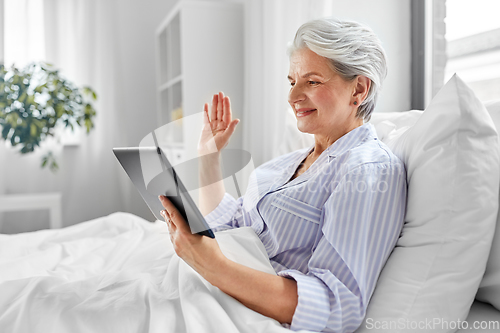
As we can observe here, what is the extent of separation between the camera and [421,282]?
2.21 feet

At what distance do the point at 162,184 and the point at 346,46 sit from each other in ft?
1.56

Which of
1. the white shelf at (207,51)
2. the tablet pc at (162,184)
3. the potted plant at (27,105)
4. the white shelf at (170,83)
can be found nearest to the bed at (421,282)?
the tablet pc at (162,184)

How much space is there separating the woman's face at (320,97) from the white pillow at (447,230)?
0.24 m

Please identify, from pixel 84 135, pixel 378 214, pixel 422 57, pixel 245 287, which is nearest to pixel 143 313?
pixel 245 287

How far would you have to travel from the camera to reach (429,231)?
69cm

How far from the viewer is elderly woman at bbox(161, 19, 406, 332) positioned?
0.69 m

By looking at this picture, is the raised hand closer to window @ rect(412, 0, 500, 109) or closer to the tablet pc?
the tablet pc

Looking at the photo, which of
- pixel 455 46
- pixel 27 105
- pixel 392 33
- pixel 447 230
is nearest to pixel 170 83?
pixel 27 105

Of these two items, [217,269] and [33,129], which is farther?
[33,129]

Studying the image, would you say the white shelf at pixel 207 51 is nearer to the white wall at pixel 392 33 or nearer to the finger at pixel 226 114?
the white wall at pixel 392 33

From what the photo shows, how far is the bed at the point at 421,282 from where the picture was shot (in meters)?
0.67

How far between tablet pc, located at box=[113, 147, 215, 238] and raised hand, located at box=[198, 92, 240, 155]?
19 cm

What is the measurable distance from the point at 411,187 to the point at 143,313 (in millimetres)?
516

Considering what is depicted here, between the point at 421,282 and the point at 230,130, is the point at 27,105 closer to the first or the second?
the point at 230,130
